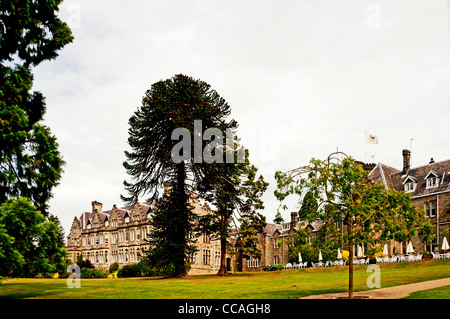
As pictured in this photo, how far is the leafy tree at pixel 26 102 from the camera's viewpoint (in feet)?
57.7

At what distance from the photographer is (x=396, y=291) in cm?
1934

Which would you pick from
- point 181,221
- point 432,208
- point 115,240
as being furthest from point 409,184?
point 115,240

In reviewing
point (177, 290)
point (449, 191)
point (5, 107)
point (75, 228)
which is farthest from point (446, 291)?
point (75, 228)

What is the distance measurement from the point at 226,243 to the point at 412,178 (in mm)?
25651

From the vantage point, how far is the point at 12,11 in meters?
18.1

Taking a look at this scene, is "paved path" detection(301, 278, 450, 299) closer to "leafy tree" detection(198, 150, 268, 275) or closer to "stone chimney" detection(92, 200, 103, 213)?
"leafy tree" detection(198, 150, 268, 275)

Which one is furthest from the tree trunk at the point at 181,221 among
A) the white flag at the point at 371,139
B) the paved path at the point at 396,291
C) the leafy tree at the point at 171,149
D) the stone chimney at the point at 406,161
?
the stone chimney at the point at 406,161

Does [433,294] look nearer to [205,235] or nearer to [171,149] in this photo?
[171,149]

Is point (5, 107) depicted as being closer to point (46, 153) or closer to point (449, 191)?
point (46, 153)

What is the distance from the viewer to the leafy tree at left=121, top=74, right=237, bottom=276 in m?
31.0

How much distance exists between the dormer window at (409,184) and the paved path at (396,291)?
28888 mm

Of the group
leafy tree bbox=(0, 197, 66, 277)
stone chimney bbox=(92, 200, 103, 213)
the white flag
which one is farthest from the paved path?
stone chimney bbox=(92, 200, 103, 213)

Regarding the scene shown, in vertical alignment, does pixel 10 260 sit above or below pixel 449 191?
below

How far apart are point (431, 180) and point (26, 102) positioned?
139 ft
